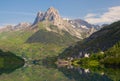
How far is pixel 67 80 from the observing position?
140 meters

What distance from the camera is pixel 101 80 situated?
11950cm

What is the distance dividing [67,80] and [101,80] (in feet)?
78.2

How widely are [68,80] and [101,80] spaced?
23.2 meters

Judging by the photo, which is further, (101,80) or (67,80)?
(67,80)

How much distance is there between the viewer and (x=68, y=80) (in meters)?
139

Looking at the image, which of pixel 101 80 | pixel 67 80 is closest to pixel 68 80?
pixel 67 80

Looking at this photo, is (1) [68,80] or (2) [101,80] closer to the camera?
(2) [101,80]

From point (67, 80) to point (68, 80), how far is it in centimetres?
66

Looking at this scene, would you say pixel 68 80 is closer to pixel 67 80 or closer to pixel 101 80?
pixel 67 80
